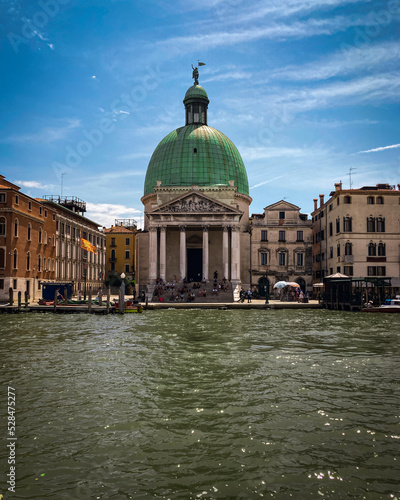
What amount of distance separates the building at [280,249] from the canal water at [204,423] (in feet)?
141

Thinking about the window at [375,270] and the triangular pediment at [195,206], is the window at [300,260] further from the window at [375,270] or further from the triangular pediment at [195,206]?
the triangular pediment at [195,206]

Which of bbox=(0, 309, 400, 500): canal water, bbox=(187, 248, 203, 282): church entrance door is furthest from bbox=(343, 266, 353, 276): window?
bbox=(0, 309, 400, 500): canal water

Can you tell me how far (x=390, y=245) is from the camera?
51.9 metres

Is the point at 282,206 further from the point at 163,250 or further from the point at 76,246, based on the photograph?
the point at 76,246

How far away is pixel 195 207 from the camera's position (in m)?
53.6

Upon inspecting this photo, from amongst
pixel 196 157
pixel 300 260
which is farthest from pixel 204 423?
pixel 196 157

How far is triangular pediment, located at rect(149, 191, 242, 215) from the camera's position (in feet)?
175

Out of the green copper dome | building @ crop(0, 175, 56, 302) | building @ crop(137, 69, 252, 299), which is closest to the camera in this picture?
building @ crop(0, 175, 56, 302)

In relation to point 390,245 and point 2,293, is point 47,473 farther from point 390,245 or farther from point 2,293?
point 390,245

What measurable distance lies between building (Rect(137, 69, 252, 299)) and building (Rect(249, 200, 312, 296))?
1.55 m

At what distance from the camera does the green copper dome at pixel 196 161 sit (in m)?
61.9

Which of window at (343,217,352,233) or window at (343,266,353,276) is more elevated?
window at (343,217,352,233)

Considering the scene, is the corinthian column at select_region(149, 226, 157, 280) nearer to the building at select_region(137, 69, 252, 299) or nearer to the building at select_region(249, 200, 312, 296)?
the building at select_region(137, 69, 252, 299)

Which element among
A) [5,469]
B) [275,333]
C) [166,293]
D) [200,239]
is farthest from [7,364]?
[200,239]
